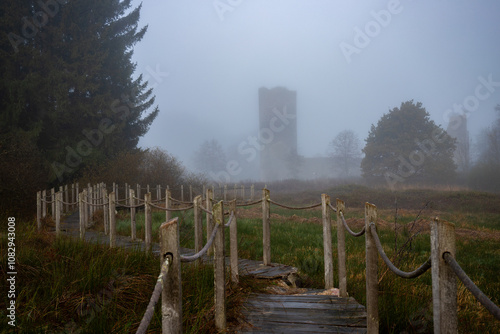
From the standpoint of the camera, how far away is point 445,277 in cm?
209

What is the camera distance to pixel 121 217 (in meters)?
15.3

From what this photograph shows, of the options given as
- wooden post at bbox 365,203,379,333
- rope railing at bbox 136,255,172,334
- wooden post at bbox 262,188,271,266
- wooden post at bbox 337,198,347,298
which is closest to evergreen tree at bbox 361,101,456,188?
wooden post at bbox 262,188,271,266

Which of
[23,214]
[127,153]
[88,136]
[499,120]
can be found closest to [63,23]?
[88,136]

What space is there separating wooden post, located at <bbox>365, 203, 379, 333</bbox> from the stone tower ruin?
102 metres

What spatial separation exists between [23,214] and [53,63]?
14.6 meters

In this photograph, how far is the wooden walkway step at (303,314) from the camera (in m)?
3.50

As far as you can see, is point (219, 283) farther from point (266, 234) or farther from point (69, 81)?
point (69, 81)

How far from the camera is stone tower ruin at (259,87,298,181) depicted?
11694 cm

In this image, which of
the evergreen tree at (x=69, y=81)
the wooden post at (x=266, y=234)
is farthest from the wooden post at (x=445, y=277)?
the evergreen tree at (x=69, y=81)

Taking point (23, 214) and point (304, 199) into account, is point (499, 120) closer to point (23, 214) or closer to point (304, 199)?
point (304, 199)

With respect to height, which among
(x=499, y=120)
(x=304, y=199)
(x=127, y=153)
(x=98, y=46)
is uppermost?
(x=98, y=46)

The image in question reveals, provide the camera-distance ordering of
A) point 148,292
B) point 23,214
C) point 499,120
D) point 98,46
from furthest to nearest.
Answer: point 499,120
point 98,46
point 23,214
point 148,292

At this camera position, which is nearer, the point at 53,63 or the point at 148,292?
the point at 148,292

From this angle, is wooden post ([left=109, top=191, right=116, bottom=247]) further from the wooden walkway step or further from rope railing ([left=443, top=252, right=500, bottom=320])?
rope railing ([left=443, top=252, right=500, bottom=320])
